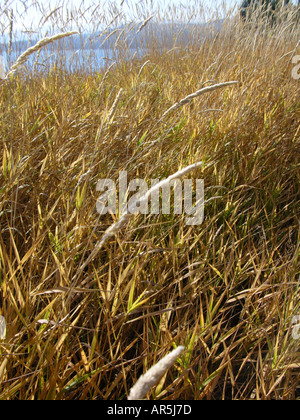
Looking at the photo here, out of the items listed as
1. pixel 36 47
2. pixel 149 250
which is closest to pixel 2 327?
pixel 149 250

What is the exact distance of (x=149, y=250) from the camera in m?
1.04

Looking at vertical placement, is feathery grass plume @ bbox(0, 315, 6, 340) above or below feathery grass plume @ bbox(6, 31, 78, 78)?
below

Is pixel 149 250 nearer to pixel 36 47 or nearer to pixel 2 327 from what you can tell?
pixel 2 327

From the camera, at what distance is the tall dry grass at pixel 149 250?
80 cm

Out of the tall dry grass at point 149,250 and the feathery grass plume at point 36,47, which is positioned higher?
the feathery grass plume at point 36,47

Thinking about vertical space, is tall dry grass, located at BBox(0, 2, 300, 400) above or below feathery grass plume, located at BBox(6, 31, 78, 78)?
below

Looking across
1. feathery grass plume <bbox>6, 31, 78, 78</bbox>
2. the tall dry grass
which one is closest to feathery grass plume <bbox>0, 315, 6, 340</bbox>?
the tall dry grass

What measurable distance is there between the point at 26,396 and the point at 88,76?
2.29 meters

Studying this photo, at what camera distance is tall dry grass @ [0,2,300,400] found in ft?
2.64

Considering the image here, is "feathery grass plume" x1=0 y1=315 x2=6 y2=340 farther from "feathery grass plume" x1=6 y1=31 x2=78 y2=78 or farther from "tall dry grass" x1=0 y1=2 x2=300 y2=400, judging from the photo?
"feathery grass plume" x1=6 y1=31 x2=78 y2=78

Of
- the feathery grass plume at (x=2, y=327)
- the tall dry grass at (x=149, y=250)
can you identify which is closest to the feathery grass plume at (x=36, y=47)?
the tall dry grass at (x=149, y=250)

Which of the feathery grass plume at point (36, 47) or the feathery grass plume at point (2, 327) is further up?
the feathery grass plume at point (36, 47)

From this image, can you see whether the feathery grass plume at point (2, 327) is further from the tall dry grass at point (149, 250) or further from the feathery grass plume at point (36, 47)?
the feathery grass plume at point (36, 47)
